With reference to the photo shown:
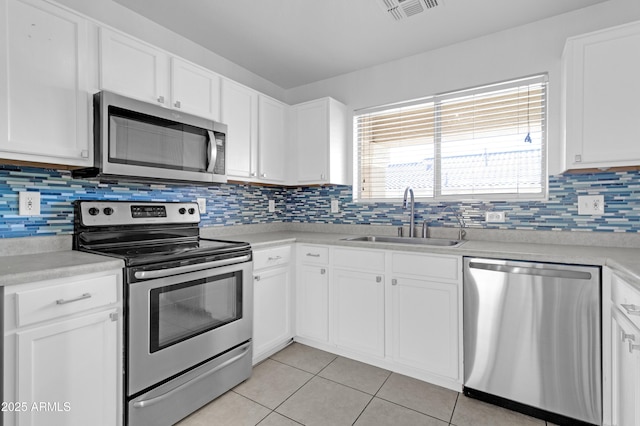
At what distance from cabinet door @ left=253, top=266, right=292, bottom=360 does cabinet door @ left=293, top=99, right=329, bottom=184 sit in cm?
95

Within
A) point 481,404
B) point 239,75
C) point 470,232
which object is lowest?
point 481,404

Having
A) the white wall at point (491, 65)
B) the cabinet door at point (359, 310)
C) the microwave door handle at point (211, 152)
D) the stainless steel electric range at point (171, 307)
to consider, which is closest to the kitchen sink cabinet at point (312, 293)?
the cabinet door at point (359, 310)

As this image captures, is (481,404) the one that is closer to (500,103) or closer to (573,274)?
(573,274)

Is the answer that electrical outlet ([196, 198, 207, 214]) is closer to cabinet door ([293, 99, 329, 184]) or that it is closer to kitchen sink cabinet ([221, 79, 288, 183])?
kitchen sink cabinet ([221, 79, 288, 183])

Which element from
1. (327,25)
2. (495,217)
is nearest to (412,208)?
(495,217)

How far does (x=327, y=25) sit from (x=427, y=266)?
187 centimetres

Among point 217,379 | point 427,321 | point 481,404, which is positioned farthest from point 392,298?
point 217,379

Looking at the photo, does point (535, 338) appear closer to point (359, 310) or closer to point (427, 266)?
point (427, 266)

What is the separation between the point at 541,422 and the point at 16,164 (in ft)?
10.3

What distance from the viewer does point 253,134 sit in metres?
2.81

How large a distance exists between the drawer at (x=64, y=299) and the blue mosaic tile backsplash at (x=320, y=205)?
2.12 ft

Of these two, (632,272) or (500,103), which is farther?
(500,103)

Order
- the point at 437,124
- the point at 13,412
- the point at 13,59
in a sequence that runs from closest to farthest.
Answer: the point at 13,412, the point at 13,59, the point at 437,124

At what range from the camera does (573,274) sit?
5.68 ft
